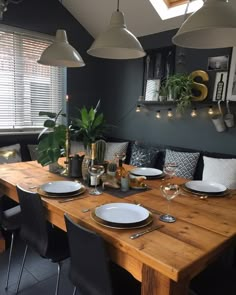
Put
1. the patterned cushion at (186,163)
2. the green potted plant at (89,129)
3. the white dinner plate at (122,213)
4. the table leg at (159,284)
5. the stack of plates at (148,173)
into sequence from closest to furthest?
the table leg at (159,284) < the white dinner plate at (122,213) < the green potted plant at (89,129) < the stack of plates at (148,173) < the patterned cushion at (186,163)

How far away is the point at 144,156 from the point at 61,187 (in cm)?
181

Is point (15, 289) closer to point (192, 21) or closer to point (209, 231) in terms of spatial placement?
point (209, 231)

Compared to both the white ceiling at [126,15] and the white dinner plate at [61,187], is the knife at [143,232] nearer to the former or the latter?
the white dinner plate at [61,187]

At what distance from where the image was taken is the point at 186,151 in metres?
3.21

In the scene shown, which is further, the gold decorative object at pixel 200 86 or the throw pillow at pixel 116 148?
the throw pillow at pixel 116 148

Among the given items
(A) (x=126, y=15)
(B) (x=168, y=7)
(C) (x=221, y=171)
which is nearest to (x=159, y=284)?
(C) (x=221, y=171)

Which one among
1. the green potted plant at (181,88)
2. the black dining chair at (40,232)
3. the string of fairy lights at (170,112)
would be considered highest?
the green potted plant at (181,88)

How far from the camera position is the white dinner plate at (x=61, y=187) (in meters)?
1.56

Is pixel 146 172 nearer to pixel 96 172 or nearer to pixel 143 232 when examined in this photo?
pixel 96 172

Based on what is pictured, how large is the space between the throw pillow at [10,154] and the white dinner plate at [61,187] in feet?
5.32

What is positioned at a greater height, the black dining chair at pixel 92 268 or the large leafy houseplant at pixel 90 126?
the large leafy houseplant at pixel 90 126

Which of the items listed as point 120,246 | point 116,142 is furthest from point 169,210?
point 116,142

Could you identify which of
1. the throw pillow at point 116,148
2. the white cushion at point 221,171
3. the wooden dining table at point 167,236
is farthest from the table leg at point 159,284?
the throw pillow at point 116,148

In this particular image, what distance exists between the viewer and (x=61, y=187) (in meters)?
1.65
